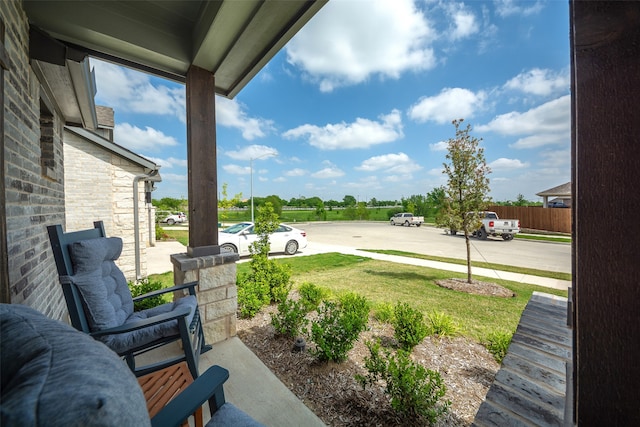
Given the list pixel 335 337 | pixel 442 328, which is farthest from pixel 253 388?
pixel 442 328

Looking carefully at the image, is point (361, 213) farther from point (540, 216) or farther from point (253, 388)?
point (253, 388)

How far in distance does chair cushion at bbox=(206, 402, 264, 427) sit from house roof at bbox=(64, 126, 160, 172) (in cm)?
661

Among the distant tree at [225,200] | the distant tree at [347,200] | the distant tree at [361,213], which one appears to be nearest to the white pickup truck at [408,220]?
the distant tree at [361,213]

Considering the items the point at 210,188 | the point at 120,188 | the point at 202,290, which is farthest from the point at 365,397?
the point at 120,188

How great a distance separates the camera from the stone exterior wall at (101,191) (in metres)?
5.59

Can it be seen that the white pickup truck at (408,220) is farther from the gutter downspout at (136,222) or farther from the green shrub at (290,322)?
the green shrub at (290,322)

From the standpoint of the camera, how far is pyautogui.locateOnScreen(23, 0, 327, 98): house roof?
6.52 feet

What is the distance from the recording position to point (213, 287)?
2.61 meters

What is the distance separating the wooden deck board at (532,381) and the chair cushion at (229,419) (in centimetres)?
91

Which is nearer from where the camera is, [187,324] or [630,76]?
[630,76]

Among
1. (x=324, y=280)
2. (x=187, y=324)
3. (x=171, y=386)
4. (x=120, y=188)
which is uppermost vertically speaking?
(x=120, y=188)

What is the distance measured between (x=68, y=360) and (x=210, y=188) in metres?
2.26

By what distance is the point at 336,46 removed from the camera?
4.38m

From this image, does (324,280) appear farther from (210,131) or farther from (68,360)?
(68,360)
